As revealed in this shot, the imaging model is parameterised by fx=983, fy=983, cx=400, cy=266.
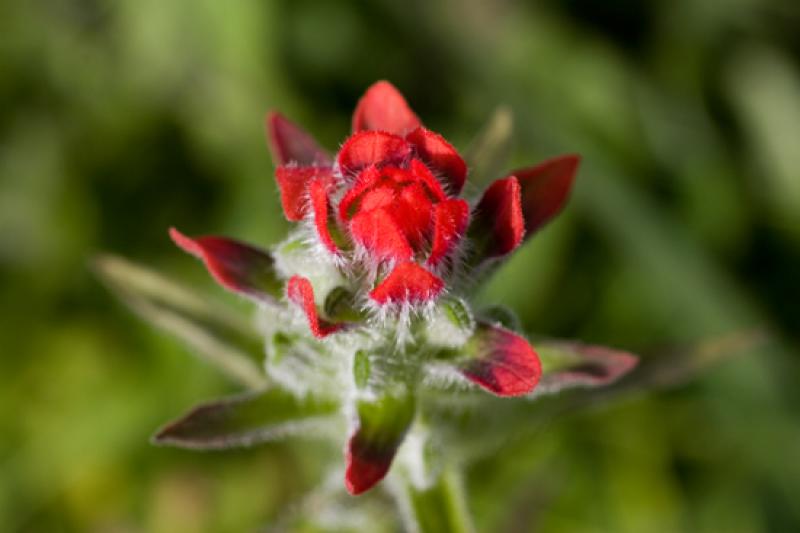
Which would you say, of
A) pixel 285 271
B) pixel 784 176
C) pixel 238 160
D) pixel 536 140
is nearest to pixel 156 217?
pixel 238 160

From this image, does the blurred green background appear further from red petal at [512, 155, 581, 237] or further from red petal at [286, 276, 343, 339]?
red petal at [286, 276, 343, 339]

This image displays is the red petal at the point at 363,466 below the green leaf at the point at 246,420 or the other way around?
below

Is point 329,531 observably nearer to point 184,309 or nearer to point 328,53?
point 184,309

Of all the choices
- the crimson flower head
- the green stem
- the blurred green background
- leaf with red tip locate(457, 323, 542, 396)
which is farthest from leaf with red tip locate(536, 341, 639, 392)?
the blurred green background

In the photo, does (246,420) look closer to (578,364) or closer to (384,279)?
(384,279)

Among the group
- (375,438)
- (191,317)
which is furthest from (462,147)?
(375,438)

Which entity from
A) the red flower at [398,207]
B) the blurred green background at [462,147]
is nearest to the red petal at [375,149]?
the red flower at [398,207]

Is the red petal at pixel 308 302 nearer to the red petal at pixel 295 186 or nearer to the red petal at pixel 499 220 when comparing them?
the red petal at pixel 295 186
